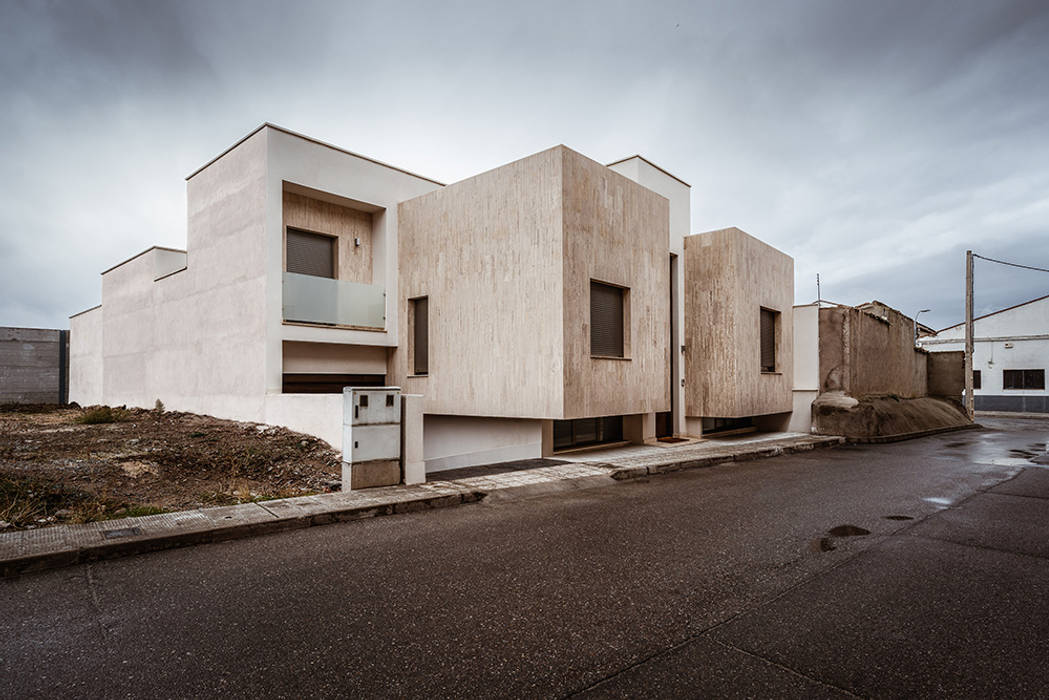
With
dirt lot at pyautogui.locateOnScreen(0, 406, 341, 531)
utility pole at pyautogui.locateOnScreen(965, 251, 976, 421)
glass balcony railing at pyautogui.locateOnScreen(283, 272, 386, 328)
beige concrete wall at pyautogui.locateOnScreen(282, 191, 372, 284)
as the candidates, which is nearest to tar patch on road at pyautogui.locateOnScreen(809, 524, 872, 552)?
dirt lot at pyautogui.locateOnScreen(0, 406, 341, 531)

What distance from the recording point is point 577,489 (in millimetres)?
8477

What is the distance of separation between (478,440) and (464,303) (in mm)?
3203

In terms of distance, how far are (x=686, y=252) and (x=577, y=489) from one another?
9.48 metres

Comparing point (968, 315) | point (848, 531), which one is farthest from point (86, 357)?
point (968, 315)

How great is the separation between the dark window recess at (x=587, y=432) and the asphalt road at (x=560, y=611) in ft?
20.2

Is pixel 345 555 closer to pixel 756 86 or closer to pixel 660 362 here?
pixel 660 362

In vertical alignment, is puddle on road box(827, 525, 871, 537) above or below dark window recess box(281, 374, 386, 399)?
below

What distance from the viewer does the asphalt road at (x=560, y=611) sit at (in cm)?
278

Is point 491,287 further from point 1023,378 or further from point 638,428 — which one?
point 1023,378

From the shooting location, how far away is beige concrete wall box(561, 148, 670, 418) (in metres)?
10.8

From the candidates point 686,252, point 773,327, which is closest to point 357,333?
point 686,252

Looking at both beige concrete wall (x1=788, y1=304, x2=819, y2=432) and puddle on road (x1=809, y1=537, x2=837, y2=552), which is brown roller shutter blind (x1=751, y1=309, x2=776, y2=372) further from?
puddle on road (x1=809, y1=537, x2=837, y2=552)

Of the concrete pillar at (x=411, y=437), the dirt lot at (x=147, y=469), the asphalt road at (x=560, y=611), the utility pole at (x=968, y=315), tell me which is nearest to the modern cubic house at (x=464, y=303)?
the dirt lot at (x=147, y=469)

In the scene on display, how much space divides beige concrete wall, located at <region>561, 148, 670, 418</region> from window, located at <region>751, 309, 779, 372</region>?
183 inches
